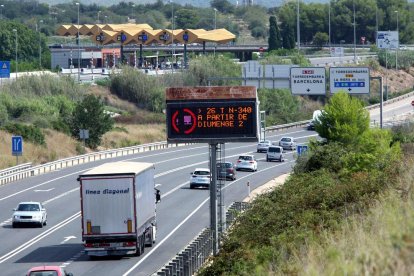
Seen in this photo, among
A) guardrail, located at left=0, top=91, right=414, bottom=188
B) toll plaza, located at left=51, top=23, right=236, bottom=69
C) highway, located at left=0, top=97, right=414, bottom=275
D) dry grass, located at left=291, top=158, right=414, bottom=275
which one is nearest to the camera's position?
dry grass, located at left=291, top=158, right=414, bottom=275

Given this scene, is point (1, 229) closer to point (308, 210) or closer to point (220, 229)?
point (220, 229)

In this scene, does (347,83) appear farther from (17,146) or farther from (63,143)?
(63,143)

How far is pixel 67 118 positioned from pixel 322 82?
26448 mm

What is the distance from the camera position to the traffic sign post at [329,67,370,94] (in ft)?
207

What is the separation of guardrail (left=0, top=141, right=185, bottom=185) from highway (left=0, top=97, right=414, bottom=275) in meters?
0.86

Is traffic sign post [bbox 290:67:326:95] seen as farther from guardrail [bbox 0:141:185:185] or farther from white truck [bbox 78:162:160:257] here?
white truck [bbox 78:162:160:257]

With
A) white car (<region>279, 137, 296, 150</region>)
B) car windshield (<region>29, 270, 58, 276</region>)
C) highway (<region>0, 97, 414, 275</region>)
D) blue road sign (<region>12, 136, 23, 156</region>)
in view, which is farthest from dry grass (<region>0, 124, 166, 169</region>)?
car windshield (<region>29, 270, 58, 276</region>)

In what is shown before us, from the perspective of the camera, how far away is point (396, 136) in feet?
192

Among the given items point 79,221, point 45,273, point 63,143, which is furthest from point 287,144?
point 45,273

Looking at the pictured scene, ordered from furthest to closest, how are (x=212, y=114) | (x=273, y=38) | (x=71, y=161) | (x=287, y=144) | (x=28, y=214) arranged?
1. (x=273, y=38)
2. (x=287, y=144)
3. (x=71, y=161)
4. (x=28, y=214)
5. (x=212, y=114)

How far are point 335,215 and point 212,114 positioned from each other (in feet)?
32.7

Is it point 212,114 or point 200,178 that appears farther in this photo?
point 200,178

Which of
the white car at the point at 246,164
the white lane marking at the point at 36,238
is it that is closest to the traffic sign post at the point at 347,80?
the white car at the point at 246,164

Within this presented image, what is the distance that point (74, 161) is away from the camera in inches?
2852
